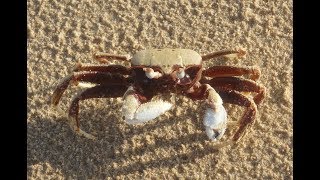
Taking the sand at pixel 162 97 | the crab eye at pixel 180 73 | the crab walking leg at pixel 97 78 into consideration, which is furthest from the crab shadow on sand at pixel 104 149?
the crab eye at pixel 180 73

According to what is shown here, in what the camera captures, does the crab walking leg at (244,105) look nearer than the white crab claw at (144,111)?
No

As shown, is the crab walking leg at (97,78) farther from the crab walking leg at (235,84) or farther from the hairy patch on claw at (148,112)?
the crab walking leg at (235,84)

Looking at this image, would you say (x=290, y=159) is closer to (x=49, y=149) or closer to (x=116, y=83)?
(x=116, y=83)

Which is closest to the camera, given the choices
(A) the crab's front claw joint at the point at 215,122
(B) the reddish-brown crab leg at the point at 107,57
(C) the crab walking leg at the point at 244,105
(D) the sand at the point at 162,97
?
(A) the crab's front claw joint at the point at 215,122

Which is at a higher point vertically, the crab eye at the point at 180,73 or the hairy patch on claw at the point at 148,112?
the crab eye at the point at 180,73

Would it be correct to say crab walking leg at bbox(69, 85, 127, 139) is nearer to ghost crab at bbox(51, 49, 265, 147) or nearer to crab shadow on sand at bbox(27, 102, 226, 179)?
ghost crab at bbox(51, 49, 265, 147)

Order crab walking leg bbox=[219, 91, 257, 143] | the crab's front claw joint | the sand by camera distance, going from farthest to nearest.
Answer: the sand → crab walking leg bbox=[219, 91, 257, 143] → the crab's front claw joint

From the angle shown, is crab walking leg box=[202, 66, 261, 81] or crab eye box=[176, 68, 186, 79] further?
crab walking leg box=[202, 66, 261, 81]

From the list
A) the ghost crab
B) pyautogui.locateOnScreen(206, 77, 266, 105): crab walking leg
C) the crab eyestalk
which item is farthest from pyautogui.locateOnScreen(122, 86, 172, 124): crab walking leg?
pyautogui.locateOnScreen(206, 77, 266, 105): crab walking leg
